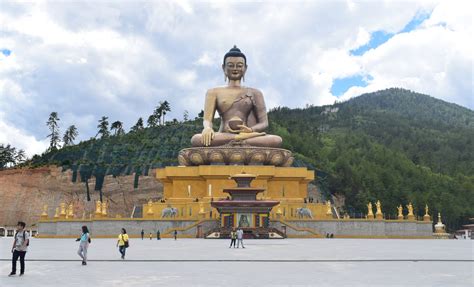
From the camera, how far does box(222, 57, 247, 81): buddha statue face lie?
128 feet

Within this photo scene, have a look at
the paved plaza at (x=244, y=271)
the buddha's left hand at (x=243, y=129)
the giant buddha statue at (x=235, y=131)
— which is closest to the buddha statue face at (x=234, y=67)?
the giant buddha statue at (x=235, y=131)

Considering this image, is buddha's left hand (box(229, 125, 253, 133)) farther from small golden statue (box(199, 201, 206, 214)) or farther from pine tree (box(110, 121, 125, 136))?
pine tree (box(110, 121, 125, 136))

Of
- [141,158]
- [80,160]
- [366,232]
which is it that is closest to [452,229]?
[366,232]

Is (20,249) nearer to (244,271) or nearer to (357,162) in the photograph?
(244,271)

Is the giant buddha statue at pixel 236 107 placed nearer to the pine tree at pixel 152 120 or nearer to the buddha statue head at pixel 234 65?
the buddha statue head at pixel 234 65

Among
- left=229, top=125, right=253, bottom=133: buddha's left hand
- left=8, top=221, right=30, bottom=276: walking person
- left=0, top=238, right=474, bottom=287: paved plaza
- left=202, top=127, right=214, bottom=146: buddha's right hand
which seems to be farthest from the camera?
left=229, top=125, right=253, bottom=133: buddha's left hand

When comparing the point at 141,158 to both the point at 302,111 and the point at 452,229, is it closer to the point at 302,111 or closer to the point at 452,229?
the point at 452,229

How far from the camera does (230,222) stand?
93.0ft

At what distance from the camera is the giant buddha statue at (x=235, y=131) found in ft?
122

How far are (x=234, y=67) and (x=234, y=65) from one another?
13cm

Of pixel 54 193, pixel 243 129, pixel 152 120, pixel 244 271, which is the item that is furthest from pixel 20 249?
pixel 152 120

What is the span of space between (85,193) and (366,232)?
37.4 m

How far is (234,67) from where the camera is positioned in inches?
1539

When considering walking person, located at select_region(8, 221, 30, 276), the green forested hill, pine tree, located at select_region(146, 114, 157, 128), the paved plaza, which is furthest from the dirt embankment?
walking person, located at select_region(8, 221, 30, 276)
